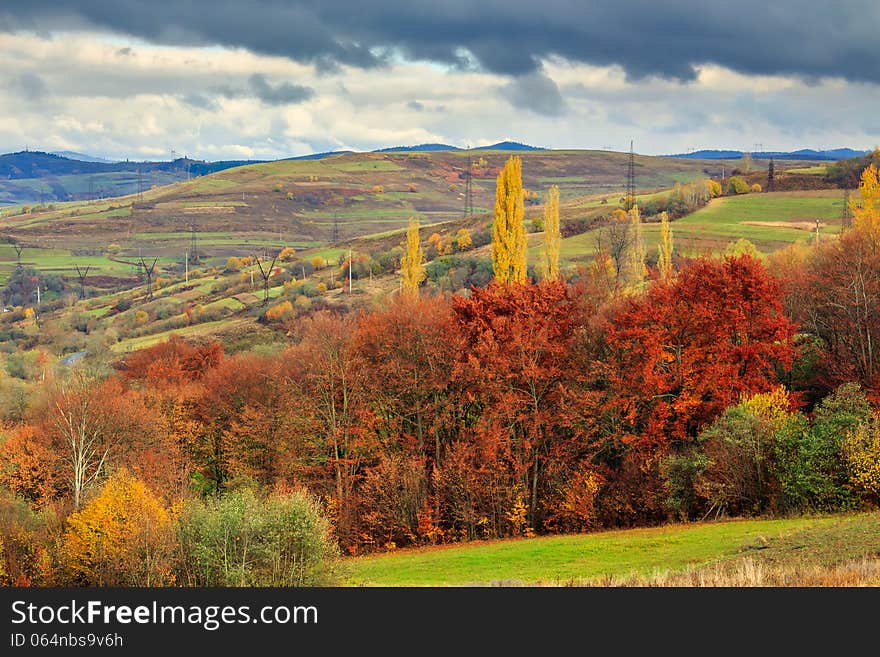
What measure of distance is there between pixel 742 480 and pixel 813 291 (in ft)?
66.3

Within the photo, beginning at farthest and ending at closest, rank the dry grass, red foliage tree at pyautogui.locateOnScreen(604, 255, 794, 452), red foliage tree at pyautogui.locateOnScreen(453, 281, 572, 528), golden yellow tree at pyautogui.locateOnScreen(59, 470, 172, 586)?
red foliage tree at pyautogui.locateOnScreen(453, 281, 572, 528)
red foliage tree at pyautogui.locateOnScreen(604, 255, 794, 452)
golden yellow tree at pyautogui.locateOnScreen(59, 470, 172, 586)
the dry grass

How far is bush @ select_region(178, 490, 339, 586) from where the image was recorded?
93.2ft

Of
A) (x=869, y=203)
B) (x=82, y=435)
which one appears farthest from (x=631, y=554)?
(x=869, y=203)

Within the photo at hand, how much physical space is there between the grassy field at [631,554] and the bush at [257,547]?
386 cm

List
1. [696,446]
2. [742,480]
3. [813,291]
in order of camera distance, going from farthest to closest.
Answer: [813,291]
[696,446]
[742,480]

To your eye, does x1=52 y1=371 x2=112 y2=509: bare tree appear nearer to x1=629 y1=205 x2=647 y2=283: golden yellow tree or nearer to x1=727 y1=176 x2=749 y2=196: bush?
x1=629 y1=205 x2=647 y2=283: golden yellow tree

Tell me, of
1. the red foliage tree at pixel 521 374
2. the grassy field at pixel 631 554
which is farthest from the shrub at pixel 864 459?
the red foliage tree at pixel 521 374

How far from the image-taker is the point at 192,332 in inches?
5335

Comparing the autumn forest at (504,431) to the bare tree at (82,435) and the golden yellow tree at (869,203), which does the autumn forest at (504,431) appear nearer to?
the bare tree at (82,435)

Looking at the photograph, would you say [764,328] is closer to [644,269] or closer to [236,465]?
[236,465]

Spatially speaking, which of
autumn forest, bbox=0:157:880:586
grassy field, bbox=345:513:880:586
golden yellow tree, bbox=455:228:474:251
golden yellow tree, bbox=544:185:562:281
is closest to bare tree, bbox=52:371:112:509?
autumn forest, bbox=0:157:880:586

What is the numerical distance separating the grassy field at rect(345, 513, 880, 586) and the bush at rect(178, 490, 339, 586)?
12.7ft

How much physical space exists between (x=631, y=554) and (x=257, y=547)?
14.5 metres

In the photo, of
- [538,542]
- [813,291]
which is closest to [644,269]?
[813,291]
